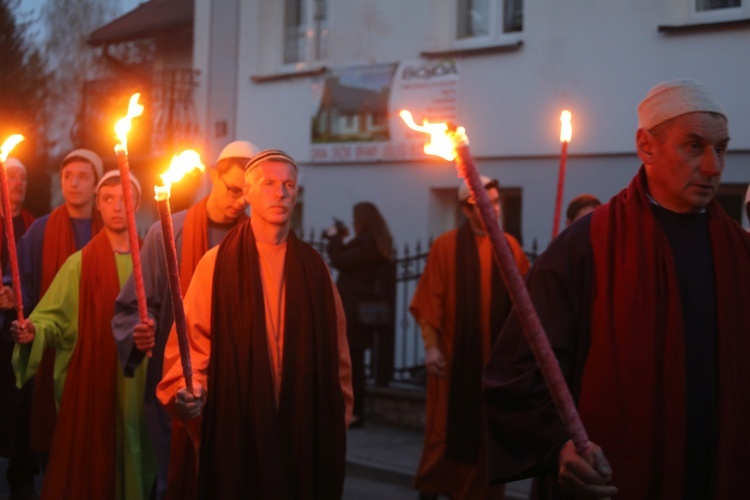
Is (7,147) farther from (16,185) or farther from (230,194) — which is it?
(16,185)

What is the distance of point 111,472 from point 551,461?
345 centimetres

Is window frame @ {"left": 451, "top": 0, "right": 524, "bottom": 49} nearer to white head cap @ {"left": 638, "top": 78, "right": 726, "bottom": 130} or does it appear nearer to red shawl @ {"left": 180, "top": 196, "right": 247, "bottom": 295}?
red shawl @ {"left": 180, "top": 196, "right": 247, "bottom": 295}

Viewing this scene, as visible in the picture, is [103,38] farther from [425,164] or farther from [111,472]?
[111,472]

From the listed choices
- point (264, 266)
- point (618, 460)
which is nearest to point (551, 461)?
point (618, 460)

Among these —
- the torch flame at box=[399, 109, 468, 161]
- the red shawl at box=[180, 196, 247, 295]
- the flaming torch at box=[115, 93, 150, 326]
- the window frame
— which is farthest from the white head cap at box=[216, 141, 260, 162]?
the window frame

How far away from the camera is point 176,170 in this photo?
4480 millimetres

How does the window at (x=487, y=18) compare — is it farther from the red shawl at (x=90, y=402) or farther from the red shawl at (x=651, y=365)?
the red shawl at (x=651, y=365)

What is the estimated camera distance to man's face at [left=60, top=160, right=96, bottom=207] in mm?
7809

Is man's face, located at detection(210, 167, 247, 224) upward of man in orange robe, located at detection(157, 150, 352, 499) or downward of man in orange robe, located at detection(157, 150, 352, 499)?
upward

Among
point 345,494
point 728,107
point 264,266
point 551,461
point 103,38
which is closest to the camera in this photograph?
point 551,461

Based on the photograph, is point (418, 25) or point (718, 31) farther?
point (418, 25)

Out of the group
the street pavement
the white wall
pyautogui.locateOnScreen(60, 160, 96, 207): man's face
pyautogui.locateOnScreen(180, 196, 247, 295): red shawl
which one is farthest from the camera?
the white wall

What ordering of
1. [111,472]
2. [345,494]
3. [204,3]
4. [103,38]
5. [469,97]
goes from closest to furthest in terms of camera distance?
[111,472] → [345,494] → [469,97] → [204,3] → [103,38]

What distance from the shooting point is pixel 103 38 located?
2338 centimetres
